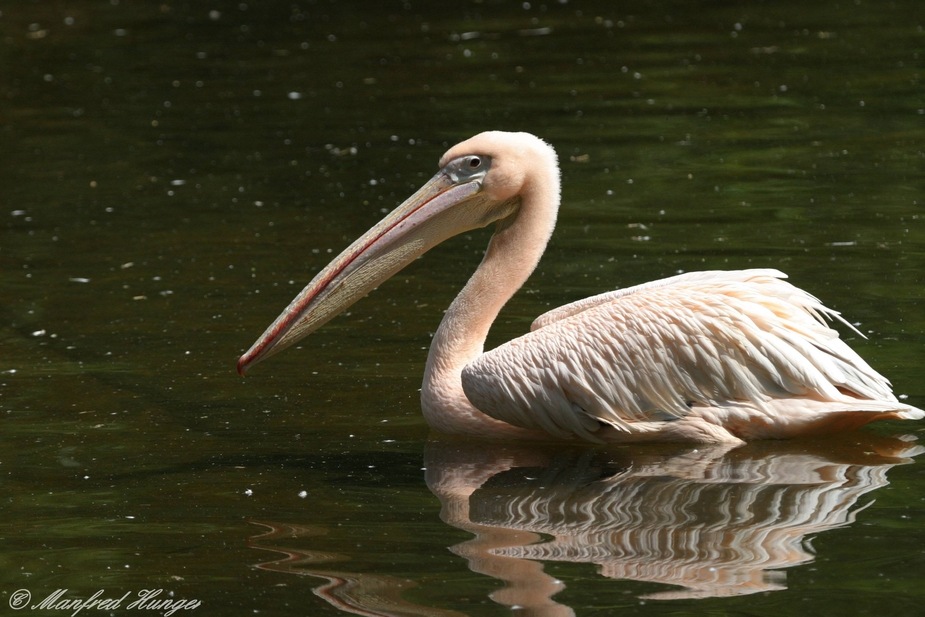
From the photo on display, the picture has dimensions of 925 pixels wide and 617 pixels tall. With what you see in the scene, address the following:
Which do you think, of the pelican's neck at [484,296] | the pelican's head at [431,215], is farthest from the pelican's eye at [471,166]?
the pelican's neck at [484,296]

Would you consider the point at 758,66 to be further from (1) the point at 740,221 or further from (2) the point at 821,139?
(1) the point at 740,221

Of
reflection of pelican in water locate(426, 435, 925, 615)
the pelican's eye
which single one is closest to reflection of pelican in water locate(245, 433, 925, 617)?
reflection of pelican in water locate(426, 435, 925, 615)

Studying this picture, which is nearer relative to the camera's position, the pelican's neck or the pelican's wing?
the pelican's wing

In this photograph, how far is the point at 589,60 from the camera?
13.2 metres

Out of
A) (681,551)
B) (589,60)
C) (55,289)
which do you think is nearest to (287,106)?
(589,60)

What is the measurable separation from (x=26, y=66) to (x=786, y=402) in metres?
10.7

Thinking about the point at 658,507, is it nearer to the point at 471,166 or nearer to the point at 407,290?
the point at 471,166

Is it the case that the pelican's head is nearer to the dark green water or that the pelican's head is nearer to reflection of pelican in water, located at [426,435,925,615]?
the dark green water

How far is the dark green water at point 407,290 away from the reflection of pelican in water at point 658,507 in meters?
0.01

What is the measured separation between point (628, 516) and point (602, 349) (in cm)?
76

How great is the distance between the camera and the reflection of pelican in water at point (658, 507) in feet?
14.2

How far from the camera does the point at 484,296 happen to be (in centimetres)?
594

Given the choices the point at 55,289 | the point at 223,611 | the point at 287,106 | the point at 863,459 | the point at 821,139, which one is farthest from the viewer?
the point at 287,106

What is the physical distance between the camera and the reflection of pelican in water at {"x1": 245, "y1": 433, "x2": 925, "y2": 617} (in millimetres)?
4293
